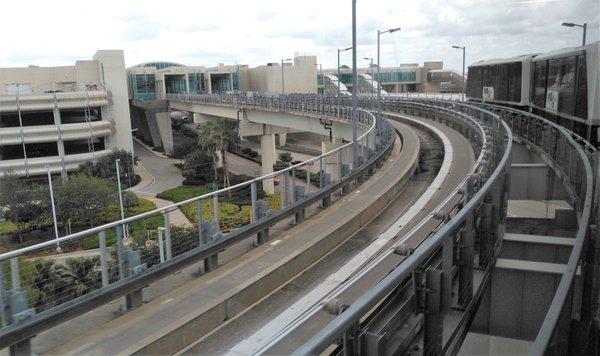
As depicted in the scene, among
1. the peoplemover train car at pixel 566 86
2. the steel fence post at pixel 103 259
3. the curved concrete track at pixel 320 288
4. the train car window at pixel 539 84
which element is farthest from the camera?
the train car window at pixel 539 84

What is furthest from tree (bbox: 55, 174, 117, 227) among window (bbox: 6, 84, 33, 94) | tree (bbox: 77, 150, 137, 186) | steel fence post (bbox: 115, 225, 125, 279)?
steel fence post (bbox: 115, 225, 125, 279)

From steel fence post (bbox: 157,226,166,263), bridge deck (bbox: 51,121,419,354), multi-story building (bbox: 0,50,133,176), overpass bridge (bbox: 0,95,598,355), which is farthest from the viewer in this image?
multi-story building (bbox: 0,50,133,176)

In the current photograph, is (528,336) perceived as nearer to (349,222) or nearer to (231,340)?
(231,340)

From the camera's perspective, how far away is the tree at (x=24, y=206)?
26.5m

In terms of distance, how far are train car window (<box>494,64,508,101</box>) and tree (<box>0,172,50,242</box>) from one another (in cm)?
2161

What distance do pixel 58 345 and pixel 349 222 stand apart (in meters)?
5.06

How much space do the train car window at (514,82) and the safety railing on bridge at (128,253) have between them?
13.3 m

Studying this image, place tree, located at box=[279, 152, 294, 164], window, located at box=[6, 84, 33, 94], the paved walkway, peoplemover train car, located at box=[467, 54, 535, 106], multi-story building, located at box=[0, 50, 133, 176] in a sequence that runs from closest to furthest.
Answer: peoplemover train car, located at box=[467, 54, 535, 106]
the paved walkway
multi-story building, located at box=[0, 50, 133, 176]
window, located at box=[6, 84, 33, 94]
tree, located at box=[279, 152, 294, 164]

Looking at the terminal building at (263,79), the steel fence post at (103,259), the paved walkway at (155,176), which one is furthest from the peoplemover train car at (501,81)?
the terminal building at (263,79)

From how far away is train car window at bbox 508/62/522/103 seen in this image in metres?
19.7

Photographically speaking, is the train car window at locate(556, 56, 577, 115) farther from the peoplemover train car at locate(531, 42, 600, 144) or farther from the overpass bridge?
the overpass bridge

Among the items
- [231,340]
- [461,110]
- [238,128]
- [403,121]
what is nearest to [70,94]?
[238,128]

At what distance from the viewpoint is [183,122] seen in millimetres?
86438

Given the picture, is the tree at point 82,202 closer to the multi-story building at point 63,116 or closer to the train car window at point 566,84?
the multi-story building at point 63,116
